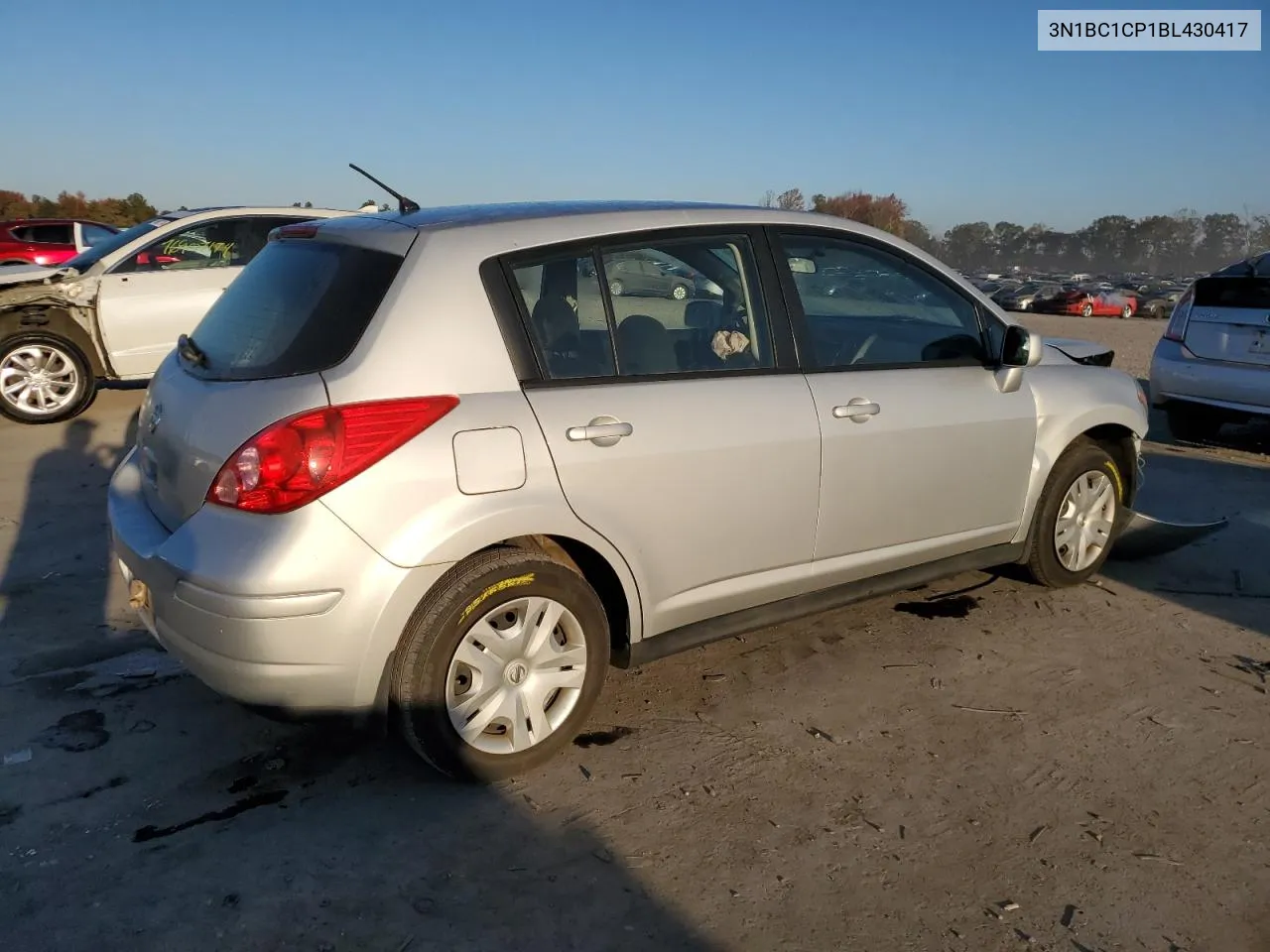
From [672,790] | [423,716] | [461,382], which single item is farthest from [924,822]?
[461,382]

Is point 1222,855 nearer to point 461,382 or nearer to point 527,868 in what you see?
point 527,868

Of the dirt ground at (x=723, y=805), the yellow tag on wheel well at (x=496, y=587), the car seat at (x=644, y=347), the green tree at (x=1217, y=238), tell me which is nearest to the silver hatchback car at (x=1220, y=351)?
the dirt ground at (x=723, y=805)

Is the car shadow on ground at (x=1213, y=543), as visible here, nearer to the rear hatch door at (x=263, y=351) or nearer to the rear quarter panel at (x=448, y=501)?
the rear quarter panel at (x=448, y=501)

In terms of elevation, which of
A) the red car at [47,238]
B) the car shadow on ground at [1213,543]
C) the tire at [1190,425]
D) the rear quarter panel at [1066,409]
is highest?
the red car at [47,238]

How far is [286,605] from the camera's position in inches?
109

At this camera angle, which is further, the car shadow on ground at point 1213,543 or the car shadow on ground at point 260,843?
the car shadow on ground at point 1213,543

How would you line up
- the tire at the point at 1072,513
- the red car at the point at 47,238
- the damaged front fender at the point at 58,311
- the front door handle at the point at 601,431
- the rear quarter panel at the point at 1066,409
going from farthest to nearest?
the red car at the point at 47,238
the damaged front fender at the point at 58,311
the tire at the point at 1072,513
the rear quarter panel at the point at 1066,409
the front door handle at the point at 601,431

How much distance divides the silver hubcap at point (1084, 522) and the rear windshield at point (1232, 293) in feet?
12.0

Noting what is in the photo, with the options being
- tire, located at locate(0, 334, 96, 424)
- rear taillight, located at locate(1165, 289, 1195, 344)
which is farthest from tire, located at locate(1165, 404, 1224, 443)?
tire, located at locate(0, 334, 96, 424)

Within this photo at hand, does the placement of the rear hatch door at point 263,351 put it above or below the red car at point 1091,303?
above

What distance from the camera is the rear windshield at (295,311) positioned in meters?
3.03

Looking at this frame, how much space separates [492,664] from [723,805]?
83 centimetres

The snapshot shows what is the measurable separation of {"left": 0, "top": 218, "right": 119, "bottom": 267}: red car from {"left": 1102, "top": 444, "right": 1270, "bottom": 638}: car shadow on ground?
1743cm

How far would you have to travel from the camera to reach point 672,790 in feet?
10.5
